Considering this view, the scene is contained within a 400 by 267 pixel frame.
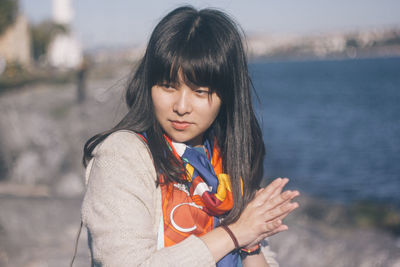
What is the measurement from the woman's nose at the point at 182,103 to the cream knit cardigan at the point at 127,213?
209mm

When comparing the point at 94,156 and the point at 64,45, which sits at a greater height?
the point at 94,156

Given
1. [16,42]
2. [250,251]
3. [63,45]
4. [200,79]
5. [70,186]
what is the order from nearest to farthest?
1. [200,79]
2. [250,251]
3. [70,186]
4. [16,42]
5. [63,45]

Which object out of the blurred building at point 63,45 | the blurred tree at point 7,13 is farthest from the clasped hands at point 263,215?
the blurred building at point 63,45

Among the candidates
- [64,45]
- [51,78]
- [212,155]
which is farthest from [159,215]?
[64,45]

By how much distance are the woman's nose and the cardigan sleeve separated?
216 millimetres

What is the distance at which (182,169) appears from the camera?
171 cm

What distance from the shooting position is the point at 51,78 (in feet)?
49.3

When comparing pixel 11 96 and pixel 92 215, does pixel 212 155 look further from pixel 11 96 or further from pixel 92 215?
pixel 11 96

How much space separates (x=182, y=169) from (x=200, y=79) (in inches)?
14.2

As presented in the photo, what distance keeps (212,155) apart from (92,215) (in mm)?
691

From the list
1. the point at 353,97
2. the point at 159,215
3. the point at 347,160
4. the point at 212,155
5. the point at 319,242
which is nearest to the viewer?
the point at 159,215

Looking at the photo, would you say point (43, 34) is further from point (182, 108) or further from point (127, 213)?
point (127, 213)

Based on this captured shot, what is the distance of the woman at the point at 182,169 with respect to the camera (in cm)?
148

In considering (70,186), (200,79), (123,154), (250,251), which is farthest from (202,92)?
(70,186)
